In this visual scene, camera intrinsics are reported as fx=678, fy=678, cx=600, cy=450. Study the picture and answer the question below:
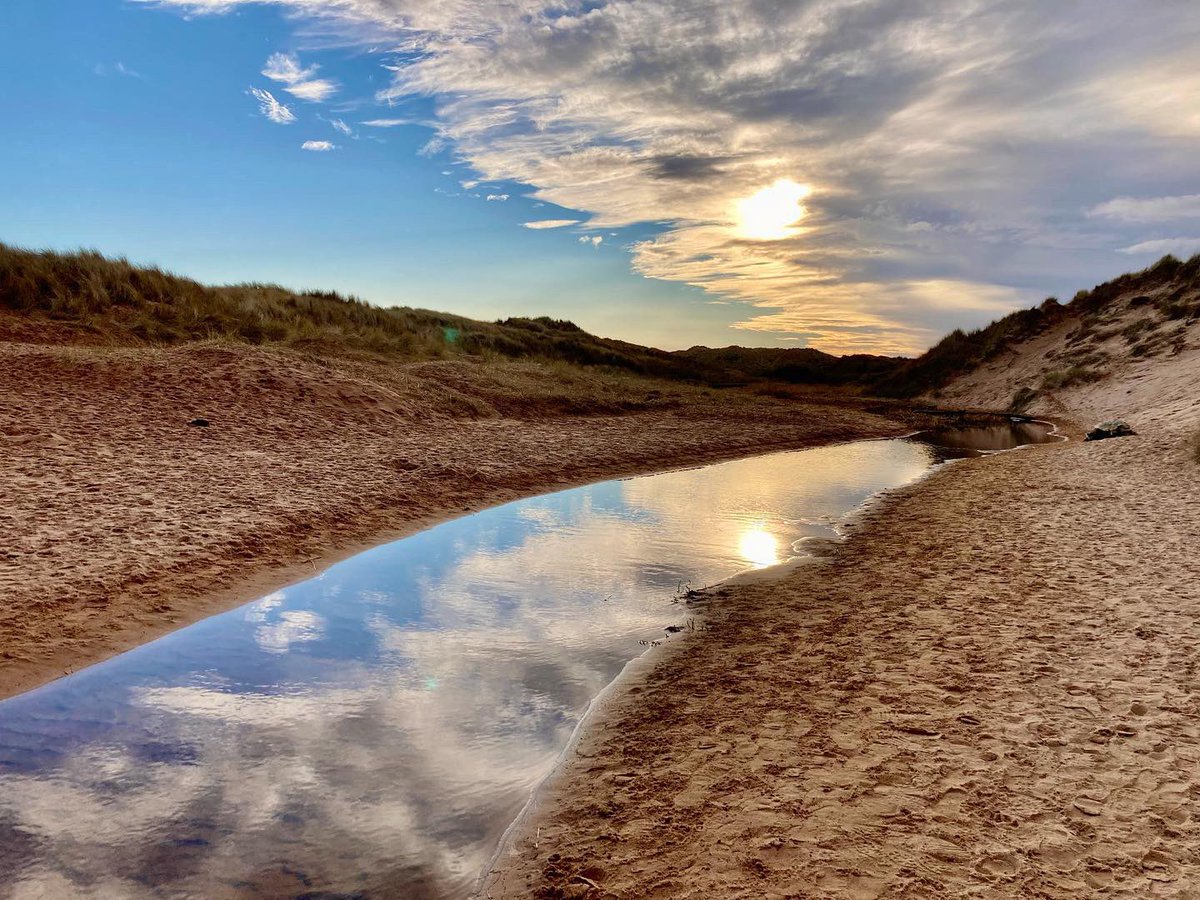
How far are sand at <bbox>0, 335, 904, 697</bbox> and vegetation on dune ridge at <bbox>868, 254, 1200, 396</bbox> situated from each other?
28653 millimetres

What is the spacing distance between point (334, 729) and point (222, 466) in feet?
25.1

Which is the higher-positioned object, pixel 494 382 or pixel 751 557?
pixel 494 382

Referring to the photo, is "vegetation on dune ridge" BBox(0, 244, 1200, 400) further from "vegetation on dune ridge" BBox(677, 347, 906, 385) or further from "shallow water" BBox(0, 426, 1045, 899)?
"shallow water" BBox(0, 426, 1045, 899)

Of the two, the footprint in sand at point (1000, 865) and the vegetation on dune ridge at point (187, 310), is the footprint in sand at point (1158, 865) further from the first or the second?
the vegetation on dune ridge at point (187, 310)

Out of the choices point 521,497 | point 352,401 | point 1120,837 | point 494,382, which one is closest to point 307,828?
point 1120,837

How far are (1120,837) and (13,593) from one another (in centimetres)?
808

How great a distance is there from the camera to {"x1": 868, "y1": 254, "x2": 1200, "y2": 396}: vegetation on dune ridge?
37094 millimetres

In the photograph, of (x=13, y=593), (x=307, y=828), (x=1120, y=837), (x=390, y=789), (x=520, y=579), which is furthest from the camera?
(x=520, y=579)

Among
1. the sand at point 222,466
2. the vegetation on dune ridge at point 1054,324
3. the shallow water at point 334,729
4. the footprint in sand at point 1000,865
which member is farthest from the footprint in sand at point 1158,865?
the vegetation on dune ridge at point 1054,324

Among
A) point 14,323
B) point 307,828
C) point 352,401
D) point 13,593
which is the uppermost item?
point 14,323

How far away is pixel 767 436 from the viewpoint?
2409 centimetres

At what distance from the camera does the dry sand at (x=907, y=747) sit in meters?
3.12

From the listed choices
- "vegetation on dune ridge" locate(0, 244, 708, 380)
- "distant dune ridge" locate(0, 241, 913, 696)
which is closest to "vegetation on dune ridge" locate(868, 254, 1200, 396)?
"distant dune ridge" locate(0, 241, 913, 696)

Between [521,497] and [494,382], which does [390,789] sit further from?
[494,382]
